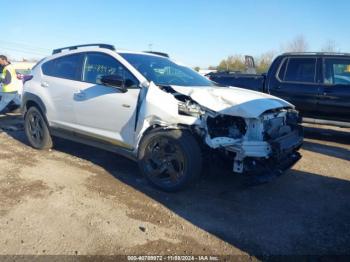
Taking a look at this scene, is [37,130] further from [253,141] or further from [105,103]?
[253,141]

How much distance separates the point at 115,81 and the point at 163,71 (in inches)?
34.3

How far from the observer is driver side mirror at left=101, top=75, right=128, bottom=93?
470 cm

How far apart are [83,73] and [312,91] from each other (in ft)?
16.0

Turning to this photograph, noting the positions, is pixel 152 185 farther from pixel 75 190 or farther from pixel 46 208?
pixel 46 208

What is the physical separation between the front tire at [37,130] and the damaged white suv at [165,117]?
0.60 meters

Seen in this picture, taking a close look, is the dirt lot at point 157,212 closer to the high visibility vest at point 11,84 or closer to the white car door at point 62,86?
the white car door at point 62,86

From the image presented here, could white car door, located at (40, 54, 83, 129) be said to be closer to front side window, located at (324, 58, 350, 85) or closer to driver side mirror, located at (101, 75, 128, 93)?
driver side mirror, located at (101, 75, 128, 93)

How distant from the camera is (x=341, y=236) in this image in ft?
11.8

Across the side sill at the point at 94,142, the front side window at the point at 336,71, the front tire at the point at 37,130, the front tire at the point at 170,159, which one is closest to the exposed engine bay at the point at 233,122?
the front tire at the point at 170,159

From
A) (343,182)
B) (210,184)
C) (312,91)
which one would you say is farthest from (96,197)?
(312,91)

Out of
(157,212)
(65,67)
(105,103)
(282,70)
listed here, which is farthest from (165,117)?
(282,70)

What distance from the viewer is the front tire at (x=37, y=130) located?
6258mm

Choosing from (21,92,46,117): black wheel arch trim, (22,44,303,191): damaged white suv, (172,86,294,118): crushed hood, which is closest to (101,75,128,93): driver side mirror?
(22,44,303,191): damaged white suv

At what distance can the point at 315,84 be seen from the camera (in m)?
7.64
